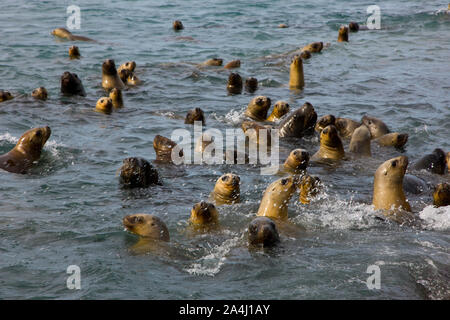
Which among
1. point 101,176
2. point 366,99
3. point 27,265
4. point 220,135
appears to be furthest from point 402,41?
point 27,265

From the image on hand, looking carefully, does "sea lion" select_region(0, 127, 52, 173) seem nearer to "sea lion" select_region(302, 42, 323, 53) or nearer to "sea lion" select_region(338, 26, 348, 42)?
"sea lion" select_region(302, 42, 323, 53)

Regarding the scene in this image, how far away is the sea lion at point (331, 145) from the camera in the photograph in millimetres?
10680

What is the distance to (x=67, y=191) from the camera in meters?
9.53

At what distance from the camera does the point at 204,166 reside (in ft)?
35.0

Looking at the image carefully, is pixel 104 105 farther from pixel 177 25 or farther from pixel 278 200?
pixel 177 25

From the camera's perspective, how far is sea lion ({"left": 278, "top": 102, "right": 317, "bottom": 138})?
11.9 m

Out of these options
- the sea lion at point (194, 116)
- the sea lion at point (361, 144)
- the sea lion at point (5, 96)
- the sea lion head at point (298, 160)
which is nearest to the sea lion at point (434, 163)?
the sea lion at point (361, 144)

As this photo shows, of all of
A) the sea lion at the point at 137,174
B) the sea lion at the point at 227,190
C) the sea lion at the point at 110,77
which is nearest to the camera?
the sea lion at the point at 227,190

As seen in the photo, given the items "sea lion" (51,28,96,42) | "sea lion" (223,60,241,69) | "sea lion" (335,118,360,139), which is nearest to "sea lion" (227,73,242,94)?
"sea lion" (223,60,241,69)

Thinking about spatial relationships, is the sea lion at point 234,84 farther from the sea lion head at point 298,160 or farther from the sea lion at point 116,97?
the sea lion head at point 298,160

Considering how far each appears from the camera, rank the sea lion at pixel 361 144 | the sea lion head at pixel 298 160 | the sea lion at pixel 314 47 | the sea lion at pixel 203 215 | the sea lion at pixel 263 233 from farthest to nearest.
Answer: the sea lion at pixel 314 47, the sea lion at pixel 361 144, the sea lion head at pixel 298 160, the sea lion at pixel 203 215, the sea lion at pixel 263 233

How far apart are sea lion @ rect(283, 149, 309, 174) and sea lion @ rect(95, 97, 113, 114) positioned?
14.8 feet

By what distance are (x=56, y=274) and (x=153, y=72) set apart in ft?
33.0

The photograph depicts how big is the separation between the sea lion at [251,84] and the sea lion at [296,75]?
809 millimetres
